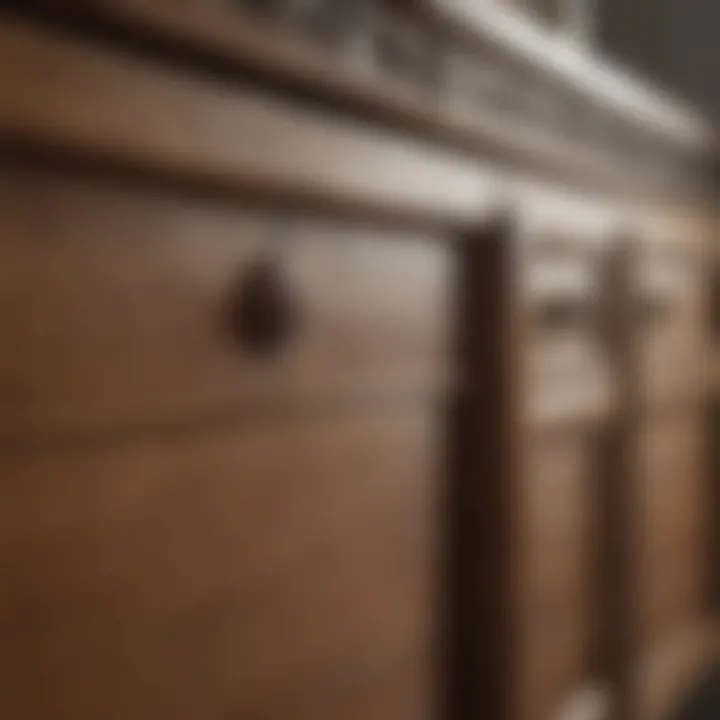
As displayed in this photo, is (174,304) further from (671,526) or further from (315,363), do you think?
(671,526)

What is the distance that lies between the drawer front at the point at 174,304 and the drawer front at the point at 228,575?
1.0 inches

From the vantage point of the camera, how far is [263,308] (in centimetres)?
63

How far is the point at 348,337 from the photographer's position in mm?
709

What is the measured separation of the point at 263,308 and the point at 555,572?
19.5 inches

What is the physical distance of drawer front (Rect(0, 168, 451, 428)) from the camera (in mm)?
488

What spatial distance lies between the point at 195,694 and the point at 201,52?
1.06 ft

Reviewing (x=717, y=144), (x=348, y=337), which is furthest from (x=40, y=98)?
(x=717, y=144)

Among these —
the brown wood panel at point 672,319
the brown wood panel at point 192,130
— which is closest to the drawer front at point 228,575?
the brown wood panel at point 192,130

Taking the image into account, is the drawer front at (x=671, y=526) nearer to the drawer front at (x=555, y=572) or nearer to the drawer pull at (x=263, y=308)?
the drawer front at (x=555, y=572)

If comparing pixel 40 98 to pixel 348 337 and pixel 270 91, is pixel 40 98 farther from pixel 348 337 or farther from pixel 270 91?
pixel 348 337

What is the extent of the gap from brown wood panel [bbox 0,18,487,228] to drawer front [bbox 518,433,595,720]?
302 mm

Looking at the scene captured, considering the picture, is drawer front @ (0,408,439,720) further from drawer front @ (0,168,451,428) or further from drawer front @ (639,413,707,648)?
drawer front @ (639,413,707,648)

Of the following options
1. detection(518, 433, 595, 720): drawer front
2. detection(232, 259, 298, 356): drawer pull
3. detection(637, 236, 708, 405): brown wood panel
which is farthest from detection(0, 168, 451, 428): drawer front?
detection(637, 236, 708, 405): brown wood panel

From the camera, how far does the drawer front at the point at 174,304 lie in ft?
1.60
